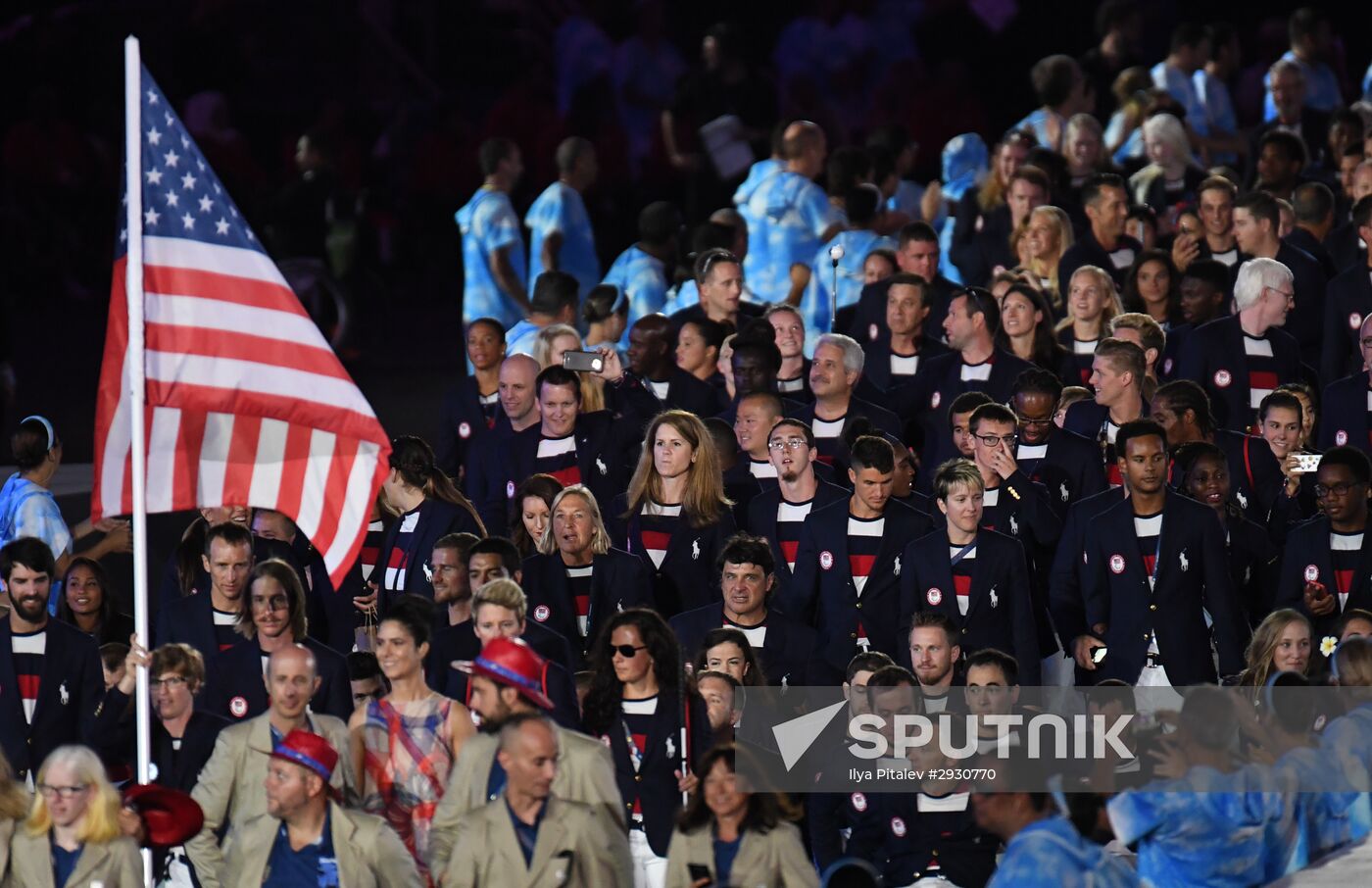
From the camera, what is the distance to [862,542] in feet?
42.0

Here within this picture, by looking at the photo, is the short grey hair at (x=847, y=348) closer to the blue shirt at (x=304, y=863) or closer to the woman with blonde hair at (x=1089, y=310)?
the woman with blonde hair at (x=1089, y=310)

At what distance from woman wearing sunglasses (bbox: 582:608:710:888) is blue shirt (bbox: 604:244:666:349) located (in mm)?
6523

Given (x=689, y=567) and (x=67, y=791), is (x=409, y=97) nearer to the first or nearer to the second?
(x=689, y=567)

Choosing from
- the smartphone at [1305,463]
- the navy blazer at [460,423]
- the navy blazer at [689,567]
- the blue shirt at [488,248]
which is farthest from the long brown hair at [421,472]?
the blue shirt at [488,248]

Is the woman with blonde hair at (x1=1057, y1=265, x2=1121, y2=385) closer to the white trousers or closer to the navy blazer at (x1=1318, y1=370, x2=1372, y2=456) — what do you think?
the navy blazer at (x1=1318, y1=370, x2=1372, y2=456)

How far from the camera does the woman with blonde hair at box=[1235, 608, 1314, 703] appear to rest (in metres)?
11.7

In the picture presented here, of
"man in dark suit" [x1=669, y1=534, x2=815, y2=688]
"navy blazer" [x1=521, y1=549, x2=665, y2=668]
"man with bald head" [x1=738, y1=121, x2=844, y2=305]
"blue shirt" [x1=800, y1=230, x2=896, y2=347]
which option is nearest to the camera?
"man in dark suit" [x1=669, y1=534, x2=815, y2=688]

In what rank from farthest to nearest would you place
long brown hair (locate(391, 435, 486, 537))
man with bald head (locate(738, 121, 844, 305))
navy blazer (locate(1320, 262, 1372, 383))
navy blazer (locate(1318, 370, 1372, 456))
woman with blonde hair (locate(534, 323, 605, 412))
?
man with bald head (locate(738, 121, 844, 305)) < navy blazer (locate(1320, 262, 1372, 383)) < woman with blonde hair (locate(534, 323, 605, 412)) < navy blazer (locate(1318, 370, 1372, 456)) < long brown hair (locate(391, 435, 486, 537))

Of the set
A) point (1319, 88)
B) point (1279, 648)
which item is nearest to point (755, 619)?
point (1279, 648)

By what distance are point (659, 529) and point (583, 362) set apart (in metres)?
1.53

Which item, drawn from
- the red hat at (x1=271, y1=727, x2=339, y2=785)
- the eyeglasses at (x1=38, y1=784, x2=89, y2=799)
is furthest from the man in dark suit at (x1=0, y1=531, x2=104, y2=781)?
the red hat at (x1=271, y1=727, x2=339, y2=785)

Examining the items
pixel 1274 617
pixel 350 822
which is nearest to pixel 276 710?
pixel 350 822

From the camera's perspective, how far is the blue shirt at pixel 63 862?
984cm

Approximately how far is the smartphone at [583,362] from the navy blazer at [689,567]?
154 centimetres
